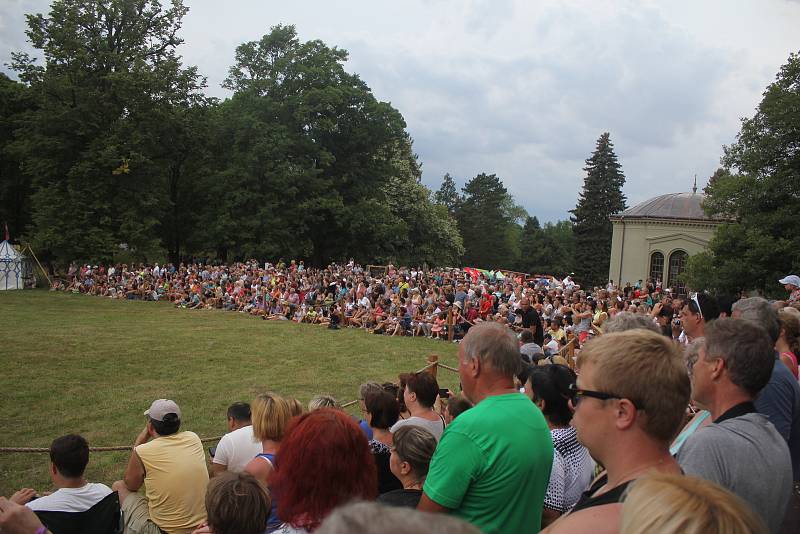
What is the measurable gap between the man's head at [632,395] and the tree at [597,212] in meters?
50.7

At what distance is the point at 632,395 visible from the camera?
6.14 ft

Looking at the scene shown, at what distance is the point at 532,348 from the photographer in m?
8.47

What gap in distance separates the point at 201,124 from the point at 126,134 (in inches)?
192

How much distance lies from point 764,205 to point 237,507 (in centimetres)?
2880

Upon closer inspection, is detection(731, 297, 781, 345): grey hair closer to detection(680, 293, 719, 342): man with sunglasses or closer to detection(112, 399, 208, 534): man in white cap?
detection(680, 293, 719, 342): man with sunglasses

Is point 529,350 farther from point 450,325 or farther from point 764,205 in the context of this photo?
point 764,205

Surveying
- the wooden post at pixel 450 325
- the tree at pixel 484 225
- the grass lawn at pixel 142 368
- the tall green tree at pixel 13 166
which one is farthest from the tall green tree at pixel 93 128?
the tree at pixel 484 225

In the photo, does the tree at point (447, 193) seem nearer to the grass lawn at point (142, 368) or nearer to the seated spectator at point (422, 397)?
the grass lawn at point (142, 368)

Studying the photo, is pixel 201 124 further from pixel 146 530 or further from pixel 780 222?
pixel 146 530

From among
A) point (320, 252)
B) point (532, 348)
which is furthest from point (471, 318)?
point (320, 252)

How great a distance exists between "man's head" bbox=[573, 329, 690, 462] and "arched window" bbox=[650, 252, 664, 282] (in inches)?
1715

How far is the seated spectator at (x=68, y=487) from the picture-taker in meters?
3.88

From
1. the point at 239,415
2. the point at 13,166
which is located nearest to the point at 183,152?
the point at 13,166

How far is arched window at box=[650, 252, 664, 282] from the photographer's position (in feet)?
138
